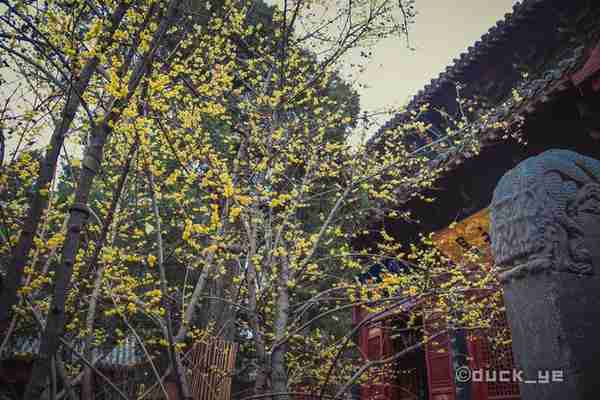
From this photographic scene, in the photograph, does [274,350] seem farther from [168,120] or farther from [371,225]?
[371,225]

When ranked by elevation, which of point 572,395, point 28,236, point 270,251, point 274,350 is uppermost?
point 270,251

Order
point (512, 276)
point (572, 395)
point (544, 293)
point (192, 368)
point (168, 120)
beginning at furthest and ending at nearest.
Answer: point (192, 368) → point (168, 120) → point (512, 276) → point (544, 293) → point (572, 395)

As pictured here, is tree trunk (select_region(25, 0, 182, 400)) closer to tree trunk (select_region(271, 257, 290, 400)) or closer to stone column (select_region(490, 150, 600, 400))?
stone column (select_region(490, 150, 600, 400))

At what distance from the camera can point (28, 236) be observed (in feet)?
6.15

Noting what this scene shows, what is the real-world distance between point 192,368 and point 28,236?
3822mm

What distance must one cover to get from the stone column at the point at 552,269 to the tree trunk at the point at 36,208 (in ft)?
8.77

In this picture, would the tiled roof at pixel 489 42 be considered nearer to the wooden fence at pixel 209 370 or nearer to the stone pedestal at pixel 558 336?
the stone pedestal at pixel 558 336

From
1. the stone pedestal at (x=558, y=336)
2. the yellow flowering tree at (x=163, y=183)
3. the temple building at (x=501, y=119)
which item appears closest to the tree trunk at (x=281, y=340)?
the yellow flowering tree at (x=163, y=183)

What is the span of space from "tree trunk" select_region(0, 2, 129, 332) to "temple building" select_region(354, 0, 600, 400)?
420cm

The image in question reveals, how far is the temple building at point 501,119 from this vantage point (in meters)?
4.52

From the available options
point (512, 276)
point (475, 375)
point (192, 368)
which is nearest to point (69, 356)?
point (192, 368)

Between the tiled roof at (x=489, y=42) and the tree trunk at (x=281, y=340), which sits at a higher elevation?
the tiled roof at (x=489, y=42)

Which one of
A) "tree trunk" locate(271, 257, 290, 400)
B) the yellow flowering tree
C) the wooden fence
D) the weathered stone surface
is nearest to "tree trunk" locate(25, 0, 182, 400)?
the yellow flowering tree

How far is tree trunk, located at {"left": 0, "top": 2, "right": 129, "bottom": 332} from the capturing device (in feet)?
5.69
